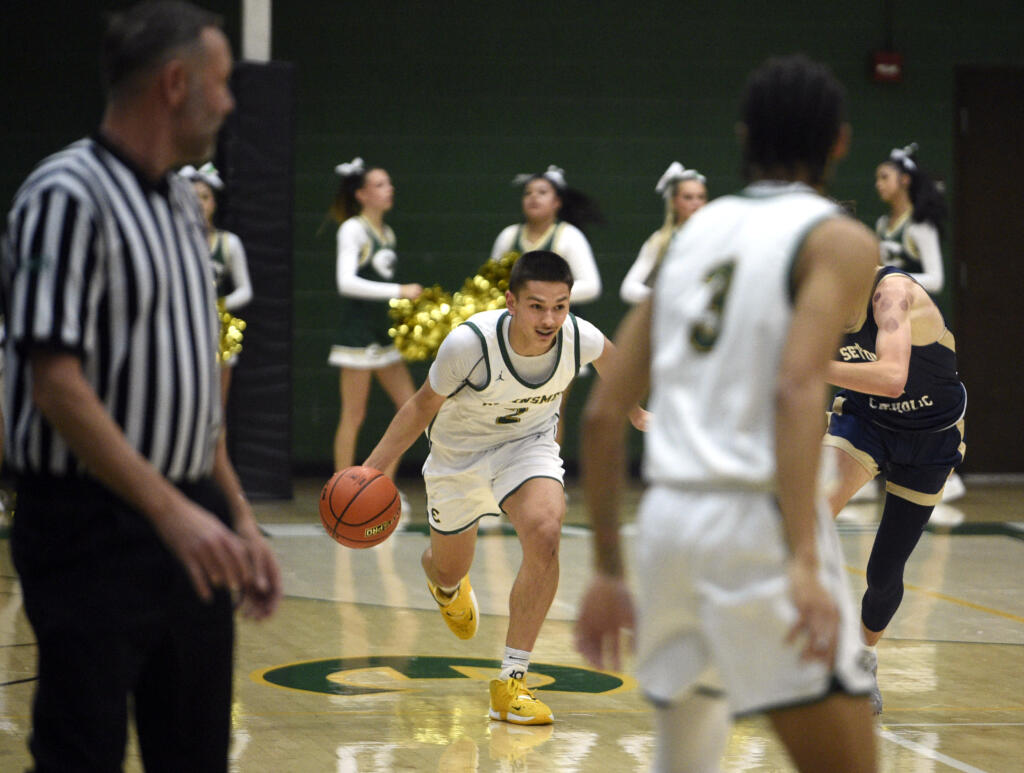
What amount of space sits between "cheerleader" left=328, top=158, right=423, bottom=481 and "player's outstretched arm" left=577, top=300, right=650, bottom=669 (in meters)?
7.48

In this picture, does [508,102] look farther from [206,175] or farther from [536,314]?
[536,314]

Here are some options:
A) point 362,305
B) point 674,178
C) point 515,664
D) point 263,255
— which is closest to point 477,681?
point 515,664

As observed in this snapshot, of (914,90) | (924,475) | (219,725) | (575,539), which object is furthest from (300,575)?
(914,90)

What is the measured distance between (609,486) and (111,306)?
84cm

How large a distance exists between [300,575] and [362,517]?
247 cm

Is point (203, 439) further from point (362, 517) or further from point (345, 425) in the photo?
point (345, 425)

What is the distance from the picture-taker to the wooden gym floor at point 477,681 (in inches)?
183

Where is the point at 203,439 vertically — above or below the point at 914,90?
below

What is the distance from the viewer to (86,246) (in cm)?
238

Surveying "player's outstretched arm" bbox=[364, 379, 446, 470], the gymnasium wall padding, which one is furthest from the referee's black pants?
the gymnasium wall padding

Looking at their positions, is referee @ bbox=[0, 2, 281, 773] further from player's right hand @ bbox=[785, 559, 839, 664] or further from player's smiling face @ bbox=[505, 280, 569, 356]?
player's smiling face @ bbox=[505, 280, 569, 356]

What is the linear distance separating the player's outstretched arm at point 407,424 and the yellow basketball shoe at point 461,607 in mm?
705

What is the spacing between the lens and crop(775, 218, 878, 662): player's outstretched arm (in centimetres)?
225

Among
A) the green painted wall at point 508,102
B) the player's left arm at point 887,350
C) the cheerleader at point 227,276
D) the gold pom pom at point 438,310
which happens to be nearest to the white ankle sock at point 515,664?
the player's left arm at point 887,350
